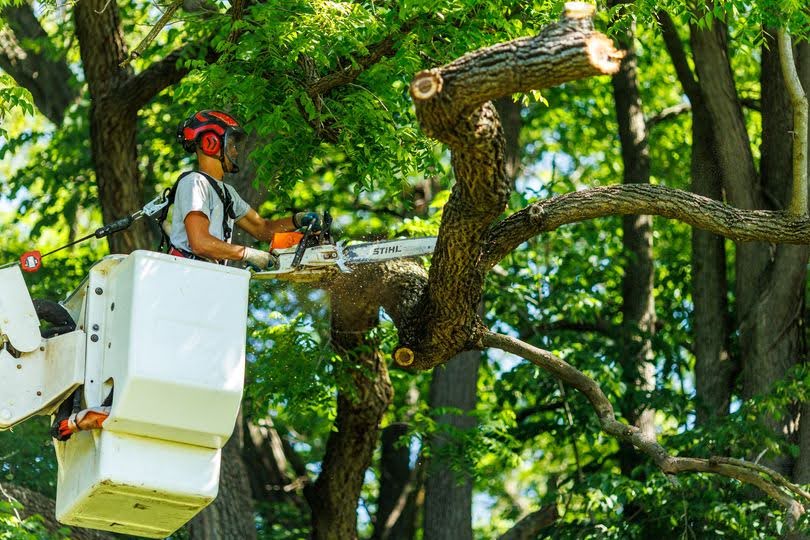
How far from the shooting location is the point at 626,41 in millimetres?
13719

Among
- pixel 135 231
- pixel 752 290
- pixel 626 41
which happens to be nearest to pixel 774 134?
pixel 752 290

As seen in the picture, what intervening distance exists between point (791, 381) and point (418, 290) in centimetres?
352

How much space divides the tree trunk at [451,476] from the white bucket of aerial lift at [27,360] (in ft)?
16.8

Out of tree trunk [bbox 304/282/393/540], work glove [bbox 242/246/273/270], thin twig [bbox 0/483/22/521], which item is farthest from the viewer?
tree trunk [bbox 304/282/393/540]

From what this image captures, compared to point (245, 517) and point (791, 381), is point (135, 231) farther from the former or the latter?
point (791, 381)

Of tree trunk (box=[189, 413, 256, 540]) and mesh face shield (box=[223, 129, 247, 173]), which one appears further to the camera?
tree trunk (box=[189, 413, 256, 540])

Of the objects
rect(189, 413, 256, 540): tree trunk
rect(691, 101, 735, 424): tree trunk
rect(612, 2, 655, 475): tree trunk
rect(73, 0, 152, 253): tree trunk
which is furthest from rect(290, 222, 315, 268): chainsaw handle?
rect(612, 2, 655, 475): tree trunk

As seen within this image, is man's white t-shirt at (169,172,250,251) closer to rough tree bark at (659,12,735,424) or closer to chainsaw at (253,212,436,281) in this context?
chainsaw at (253,212,436,281)

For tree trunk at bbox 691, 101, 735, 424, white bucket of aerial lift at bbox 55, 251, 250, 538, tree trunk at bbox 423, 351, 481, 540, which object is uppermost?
tree trunk at bbox 691, 101, 735, 424

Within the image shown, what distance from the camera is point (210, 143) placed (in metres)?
7.91

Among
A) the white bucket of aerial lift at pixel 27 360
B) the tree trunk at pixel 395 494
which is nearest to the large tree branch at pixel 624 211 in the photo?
the white bucket of aerial lift at pixel 27 360

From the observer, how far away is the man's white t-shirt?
759 centimetres

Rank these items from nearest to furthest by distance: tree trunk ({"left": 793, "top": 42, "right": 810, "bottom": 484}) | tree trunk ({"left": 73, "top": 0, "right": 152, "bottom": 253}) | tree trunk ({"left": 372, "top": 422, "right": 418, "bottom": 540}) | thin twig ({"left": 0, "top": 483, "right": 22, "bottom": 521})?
thin twig ({"left": 0, "top": 483, "right": 22, "bottom": 521})
tree trunk ({"left": 73, "top": 0, "right": 152, "bottom": 253})
tree trunk ({"left": 793, "top": 42, "right": 810, "bottom": 484})
tree trunk ({"left": 372, "top": 422, "right": 418, "bottom": 540})

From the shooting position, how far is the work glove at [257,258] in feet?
25.3
